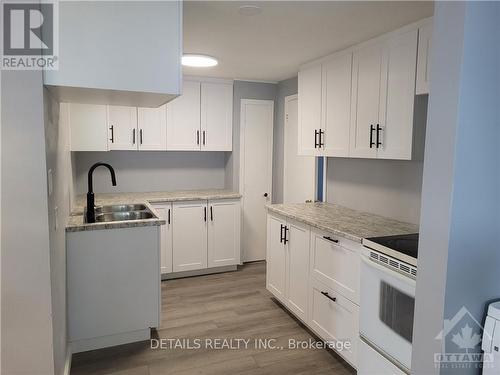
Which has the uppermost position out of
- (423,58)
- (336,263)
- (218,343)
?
(423,58)

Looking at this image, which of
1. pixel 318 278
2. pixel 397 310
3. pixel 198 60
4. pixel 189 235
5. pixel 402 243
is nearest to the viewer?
pixel 397 310

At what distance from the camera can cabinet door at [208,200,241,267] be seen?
430 cm

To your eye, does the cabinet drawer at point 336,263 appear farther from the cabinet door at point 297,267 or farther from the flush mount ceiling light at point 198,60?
the flush mount ceiling light at point 198,60

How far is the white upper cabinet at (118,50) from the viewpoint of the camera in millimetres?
1719

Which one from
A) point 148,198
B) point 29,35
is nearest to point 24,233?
point 29,35

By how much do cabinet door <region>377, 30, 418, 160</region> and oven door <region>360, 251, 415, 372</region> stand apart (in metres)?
0.83

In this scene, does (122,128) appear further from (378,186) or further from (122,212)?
(378,186)

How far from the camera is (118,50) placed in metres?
1.81

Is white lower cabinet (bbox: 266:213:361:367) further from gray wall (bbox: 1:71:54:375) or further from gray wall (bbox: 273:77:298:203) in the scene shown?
gray wall (bbox: 1:71:54:375)

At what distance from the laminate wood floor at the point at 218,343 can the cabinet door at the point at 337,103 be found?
1552 millimetres

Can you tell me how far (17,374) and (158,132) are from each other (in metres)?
2.92

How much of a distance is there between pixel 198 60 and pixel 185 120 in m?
1.13

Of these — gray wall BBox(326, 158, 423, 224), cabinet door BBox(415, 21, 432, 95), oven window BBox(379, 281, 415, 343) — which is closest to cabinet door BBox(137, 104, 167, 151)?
gray wall BBox(326, 158, 423, 224)

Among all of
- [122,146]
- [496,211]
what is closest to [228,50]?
[122,146]
